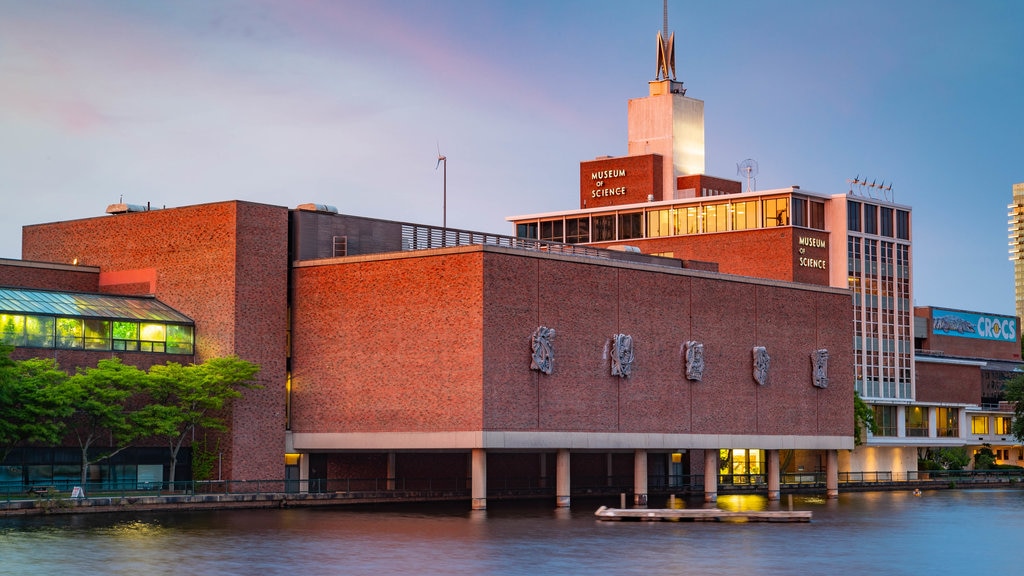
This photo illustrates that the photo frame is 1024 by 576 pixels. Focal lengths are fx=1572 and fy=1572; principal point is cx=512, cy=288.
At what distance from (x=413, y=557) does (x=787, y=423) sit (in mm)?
54844

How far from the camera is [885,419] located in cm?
15388

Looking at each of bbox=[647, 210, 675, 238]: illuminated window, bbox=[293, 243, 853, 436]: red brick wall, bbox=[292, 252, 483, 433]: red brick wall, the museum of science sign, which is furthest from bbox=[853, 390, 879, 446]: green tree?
bbox=[292, 252, 483, 433]: red brick wall

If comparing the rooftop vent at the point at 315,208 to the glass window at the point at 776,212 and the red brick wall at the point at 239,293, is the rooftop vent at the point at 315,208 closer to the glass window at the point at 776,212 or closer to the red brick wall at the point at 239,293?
the red brick wall at the point at 239,293

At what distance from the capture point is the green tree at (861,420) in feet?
465

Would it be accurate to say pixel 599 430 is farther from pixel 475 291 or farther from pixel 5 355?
pixel 5 355

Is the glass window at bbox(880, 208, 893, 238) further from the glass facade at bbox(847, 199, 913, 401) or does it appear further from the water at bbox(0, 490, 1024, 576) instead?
the water at bbox(0, 490, 1024, 576)

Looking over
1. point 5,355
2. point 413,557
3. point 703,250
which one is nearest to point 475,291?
point 5,355

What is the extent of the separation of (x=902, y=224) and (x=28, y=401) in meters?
99.1

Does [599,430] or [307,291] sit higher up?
[307,291]

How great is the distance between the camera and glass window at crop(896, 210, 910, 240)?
513 feet

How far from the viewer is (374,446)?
303 ft

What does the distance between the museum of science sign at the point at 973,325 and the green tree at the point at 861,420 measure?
29.8m

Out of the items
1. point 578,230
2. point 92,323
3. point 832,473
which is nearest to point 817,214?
point 578,230

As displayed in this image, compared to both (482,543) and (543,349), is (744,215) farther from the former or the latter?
(482,543)
